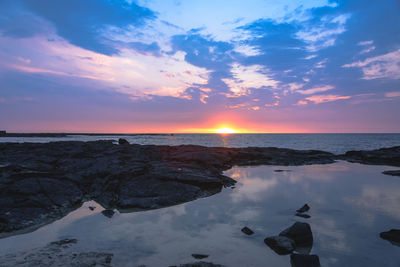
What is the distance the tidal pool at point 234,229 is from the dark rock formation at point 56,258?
11.9 inches

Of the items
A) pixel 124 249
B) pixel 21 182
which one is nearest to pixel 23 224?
pixel 21 182

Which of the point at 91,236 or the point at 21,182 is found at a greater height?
the point at 21,182

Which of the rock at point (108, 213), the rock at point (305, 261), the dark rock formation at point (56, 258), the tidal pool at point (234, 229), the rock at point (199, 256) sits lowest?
the rock at point (108, 213)

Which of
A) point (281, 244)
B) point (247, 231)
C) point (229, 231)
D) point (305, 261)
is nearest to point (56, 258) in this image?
point (229, 231)

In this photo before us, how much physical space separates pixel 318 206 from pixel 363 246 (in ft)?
12.7

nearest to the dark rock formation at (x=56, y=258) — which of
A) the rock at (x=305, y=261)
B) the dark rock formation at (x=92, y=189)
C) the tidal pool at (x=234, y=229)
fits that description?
the tidal pool at (x=234, y=229)

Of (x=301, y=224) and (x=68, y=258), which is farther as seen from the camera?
(x=301, y=224)

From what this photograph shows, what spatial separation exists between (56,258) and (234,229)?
5.20 metres

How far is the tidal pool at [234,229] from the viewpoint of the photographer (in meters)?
5.92

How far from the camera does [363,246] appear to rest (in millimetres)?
6473

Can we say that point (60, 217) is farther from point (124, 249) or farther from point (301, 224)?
point (301, 224)

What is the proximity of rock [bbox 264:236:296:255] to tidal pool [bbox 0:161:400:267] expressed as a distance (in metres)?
0.22

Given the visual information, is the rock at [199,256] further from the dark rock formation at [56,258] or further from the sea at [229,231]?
the dark rock formation at [56,258]

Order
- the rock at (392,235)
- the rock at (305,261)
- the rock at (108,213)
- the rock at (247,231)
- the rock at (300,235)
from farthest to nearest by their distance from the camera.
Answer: the rock at (108,213), the rock at (247,231), the rock at (392,235), the rock at (300,235), the rock at (305,261)
